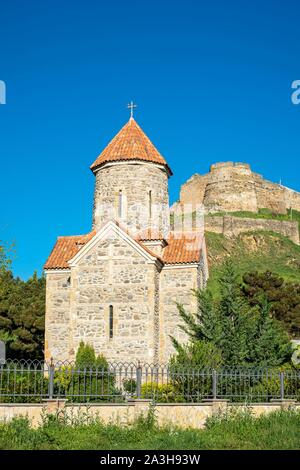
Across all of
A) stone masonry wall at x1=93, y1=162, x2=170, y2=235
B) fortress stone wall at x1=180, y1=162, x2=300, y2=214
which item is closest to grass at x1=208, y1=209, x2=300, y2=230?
→ fortress stone wall at x1=180, y1=162, x2=300, y2=214

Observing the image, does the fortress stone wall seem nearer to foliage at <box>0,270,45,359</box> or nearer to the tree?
foliage at <box>0,270,45,359</box>

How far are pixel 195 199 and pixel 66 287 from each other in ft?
193

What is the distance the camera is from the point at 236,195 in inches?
2933

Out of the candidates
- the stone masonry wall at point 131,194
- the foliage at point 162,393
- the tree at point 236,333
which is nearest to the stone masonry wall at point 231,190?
the stone masonry wall at point 131,194

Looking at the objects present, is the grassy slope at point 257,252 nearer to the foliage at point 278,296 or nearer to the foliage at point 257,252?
the foliage at point 257,252

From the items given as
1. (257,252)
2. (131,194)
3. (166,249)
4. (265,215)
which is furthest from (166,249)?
(265,215)

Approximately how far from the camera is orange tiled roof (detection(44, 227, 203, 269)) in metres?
22.8

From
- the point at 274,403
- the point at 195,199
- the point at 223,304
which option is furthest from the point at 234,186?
the point at 274,403

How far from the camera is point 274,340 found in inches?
744

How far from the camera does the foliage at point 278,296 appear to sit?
3075 centimetres

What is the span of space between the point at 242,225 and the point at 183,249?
137 feet

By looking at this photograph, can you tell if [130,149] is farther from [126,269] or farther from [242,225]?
[242,225]

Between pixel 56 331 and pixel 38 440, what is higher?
pixel 56 331
